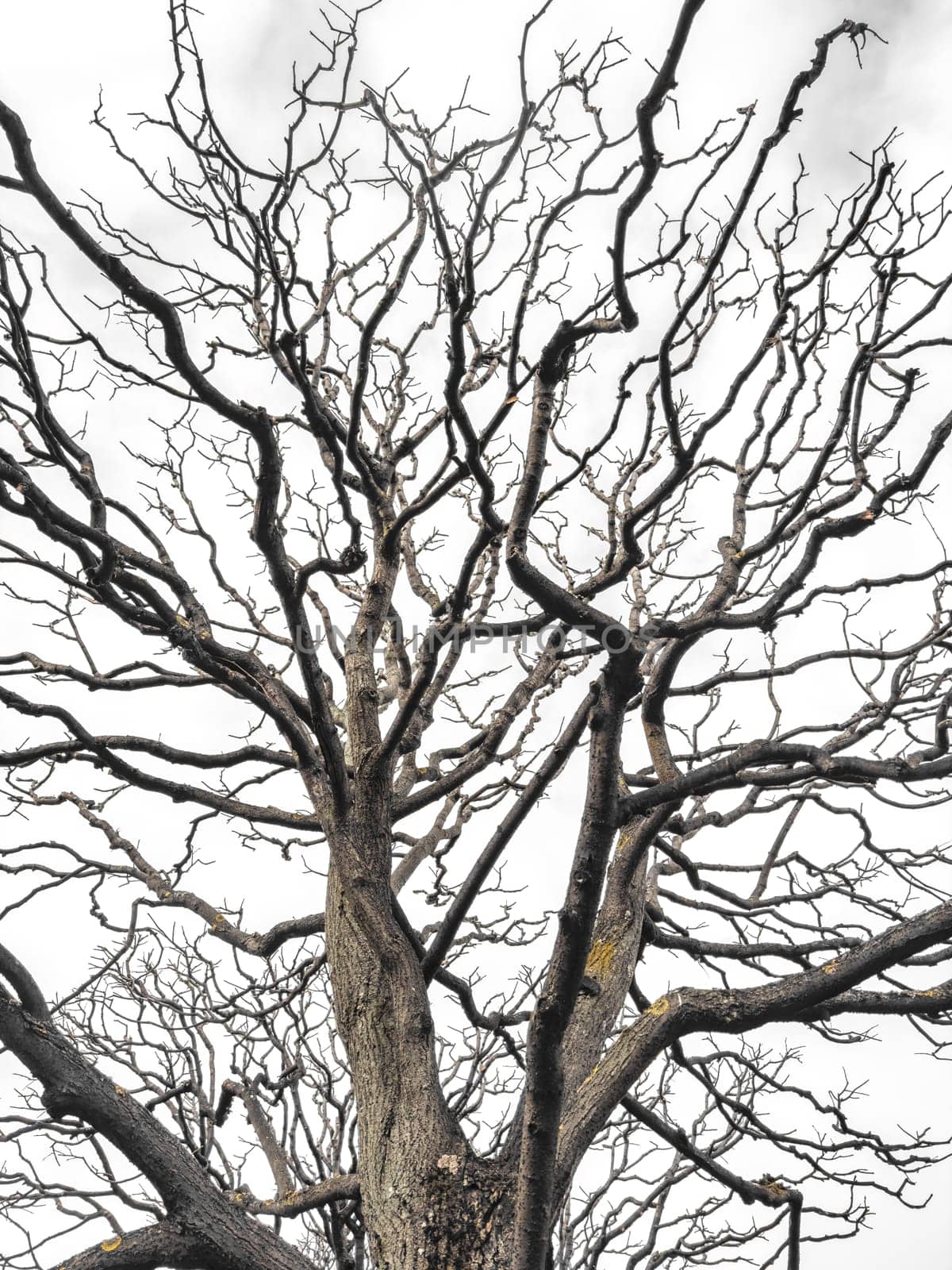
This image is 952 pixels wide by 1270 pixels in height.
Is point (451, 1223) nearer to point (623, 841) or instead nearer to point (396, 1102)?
point (396, 1102)

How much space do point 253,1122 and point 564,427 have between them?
3.65m

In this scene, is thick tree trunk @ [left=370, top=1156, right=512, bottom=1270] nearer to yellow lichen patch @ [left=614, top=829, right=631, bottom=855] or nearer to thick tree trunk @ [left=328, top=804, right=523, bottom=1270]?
thick tree trunk @ [left=328, top=804, right=523, bottom=1270]

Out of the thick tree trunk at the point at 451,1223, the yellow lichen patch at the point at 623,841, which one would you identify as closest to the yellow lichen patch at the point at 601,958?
the yellow lichen patch at the point at 623,841

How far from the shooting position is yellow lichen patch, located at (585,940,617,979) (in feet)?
10.1

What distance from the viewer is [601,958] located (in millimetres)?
3119

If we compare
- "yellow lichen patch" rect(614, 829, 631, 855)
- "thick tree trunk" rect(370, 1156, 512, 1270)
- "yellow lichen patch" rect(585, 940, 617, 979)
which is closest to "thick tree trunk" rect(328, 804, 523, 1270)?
"thick tree trunk" rect(370, 1156, 512, 1270)

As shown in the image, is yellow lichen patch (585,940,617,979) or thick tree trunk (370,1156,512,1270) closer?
thick tree trunk (370,1156,512,1270)

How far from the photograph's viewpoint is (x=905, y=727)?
2.93 m

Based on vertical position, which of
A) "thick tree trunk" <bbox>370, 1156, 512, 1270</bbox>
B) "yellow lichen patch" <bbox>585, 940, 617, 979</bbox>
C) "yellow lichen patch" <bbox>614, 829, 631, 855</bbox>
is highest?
"yellow lichen patch" <bbox>614, 829, 631, 855</bbox>

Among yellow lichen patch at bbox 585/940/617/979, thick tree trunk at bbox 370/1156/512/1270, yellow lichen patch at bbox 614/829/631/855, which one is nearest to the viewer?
thick tree trunk at bbox 370/1156/512/1270

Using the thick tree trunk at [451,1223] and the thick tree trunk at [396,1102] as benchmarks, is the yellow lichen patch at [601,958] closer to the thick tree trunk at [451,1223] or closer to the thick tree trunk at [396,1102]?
the thick tree trunk at [396,1102]

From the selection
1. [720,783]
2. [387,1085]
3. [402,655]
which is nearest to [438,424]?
[402,655]

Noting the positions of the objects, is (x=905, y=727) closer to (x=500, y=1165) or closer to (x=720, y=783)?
(x=720, y=783)

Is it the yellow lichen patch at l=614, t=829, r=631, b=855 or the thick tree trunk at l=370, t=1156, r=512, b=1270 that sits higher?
the yellow lichen patch at l=614, t=829, r=631, b=855
